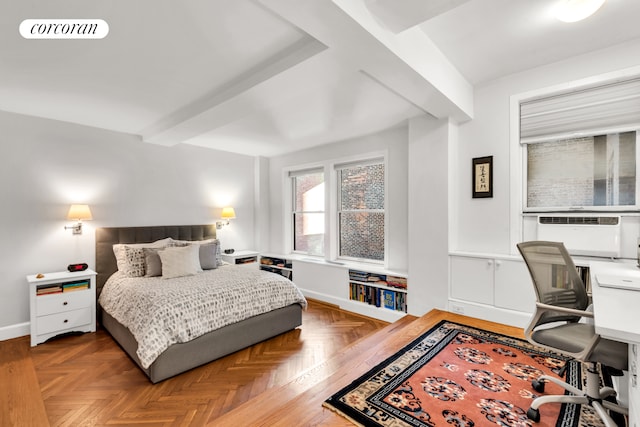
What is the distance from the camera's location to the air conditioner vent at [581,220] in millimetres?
2433

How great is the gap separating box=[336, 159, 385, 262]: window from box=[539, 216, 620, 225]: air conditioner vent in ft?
6.35

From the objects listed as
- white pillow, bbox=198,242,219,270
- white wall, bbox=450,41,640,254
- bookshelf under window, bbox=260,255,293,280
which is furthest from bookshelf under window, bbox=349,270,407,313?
white pillow, bbox=198,242,219,270

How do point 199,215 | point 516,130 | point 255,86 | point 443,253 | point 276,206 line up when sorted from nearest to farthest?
point 255,86 < point 516,130 < point 443,253 < point 199,215 < point 276,206

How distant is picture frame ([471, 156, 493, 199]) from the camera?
10.0 feet

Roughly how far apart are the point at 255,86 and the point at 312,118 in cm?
123

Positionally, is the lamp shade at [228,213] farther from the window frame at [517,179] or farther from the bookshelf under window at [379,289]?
the window frame at [517,179]

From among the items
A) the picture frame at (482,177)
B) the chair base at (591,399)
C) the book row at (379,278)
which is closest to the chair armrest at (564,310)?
the chair base at (591,399)

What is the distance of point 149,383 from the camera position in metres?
2.35

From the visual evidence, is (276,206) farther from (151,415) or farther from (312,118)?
(151,415)

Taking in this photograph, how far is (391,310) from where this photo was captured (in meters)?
3.74

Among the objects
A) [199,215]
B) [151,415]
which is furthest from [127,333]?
[199,215]

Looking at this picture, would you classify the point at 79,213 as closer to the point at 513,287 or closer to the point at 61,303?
the point at 61,303

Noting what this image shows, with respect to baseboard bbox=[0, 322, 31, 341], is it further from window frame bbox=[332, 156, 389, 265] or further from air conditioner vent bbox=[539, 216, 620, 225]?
air conditioner vent bbox=[539, 216, 620, 225]

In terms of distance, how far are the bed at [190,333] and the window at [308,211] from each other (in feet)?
5.26
